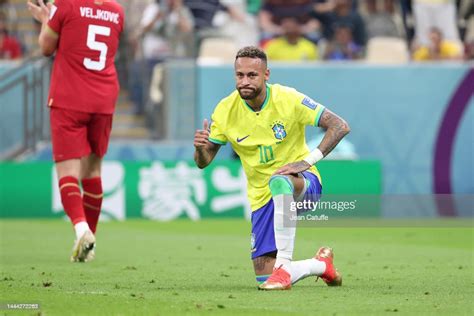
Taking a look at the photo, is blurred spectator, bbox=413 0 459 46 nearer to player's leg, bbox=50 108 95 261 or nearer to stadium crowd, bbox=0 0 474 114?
stadium crowd, bbox=0 0 474 114

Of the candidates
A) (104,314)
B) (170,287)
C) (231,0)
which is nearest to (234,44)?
(231,0)

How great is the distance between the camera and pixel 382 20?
21.7 meters

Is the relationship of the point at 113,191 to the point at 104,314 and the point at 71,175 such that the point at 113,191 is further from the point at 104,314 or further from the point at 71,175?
the point at 104,314

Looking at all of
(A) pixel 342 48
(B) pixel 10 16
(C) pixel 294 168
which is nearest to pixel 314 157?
(C) pixel 294 168

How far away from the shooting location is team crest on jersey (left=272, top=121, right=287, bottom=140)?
8508 millimetres

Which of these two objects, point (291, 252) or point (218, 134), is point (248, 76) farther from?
point (291, 252)

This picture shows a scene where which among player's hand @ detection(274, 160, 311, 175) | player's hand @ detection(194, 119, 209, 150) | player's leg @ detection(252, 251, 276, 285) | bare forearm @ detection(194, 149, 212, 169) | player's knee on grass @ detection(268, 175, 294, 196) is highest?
player's hand @ detection(194, 119, 209, 150)

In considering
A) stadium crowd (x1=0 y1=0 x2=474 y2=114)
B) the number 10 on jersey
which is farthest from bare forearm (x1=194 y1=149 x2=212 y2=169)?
stadium crowd (x1=0 y1=0 x2=474 y2=114)

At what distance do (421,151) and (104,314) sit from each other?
44.1 ft

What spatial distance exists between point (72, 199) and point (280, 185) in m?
3.25

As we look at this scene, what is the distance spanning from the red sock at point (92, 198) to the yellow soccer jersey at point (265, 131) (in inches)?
113

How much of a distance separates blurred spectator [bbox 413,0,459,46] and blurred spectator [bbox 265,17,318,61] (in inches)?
101

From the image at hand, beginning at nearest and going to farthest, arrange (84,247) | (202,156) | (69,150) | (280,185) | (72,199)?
(280,185)
(202,156)
(84,247)
(72,199)
(69,150)

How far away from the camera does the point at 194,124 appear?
18.8 meters
